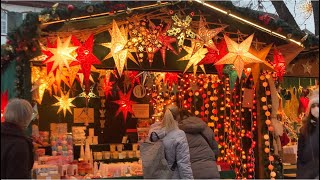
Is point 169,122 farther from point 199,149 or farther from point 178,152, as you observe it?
point 199,149

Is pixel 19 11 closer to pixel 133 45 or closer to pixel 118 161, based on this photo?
pixel 133 45

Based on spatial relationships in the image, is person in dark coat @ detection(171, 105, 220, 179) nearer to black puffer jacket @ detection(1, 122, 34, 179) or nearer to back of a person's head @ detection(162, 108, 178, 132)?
back of a person's head @ detection(162, 108, 178, 132)

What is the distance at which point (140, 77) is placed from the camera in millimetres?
10766

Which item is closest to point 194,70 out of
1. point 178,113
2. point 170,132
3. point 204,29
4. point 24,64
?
point 204,29

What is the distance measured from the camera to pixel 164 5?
21.9ft

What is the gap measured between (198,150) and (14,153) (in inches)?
118

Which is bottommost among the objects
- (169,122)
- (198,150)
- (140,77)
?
(198,150)

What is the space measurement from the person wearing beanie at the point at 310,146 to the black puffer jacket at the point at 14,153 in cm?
243

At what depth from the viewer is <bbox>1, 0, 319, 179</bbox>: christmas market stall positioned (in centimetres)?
634

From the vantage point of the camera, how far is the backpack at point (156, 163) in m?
5.98

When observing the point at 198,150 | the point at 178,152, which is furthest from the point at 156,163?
the point at 198,150

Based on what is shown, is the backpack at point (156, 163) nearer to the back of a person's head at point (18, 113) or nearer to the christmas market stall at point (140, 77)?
the christmas market stall at point (140, 77)

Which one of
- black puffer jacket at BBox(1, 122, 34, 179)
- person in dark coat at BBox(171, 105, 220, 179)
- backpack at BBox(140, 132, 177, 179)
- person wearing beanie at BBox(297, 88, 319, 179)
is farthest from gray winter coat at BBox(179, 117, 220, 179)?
black puffer jacket at BBox(1, 122, 34, 179)

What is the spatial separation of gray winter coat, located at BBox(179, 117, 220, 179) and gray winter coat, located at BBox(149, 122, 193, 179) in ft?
1.79
